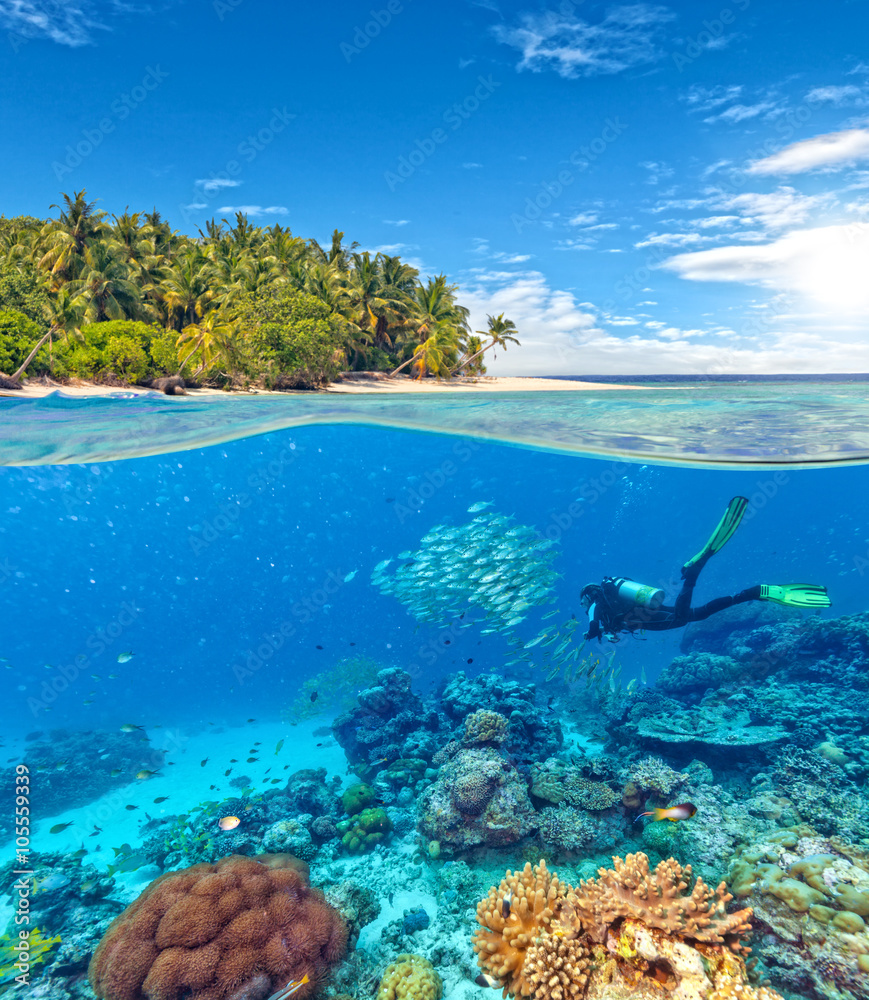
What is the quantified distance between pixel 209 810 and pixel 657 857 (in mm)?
8491

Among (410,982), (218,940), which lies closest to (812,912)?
(410,982)

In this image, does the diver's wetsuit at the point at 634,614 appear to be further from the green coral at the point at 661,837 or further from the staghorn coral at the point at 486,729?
the green coral at the point at 661,837

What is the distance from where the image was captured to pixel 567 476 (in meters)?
31.6

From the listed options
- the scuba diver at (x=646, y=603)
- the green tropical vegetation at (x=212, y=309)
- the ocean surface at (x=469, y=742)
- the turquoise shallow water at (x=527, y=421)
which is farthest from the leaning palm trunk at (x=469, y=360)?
the scuba diver at (x=646, y=603)

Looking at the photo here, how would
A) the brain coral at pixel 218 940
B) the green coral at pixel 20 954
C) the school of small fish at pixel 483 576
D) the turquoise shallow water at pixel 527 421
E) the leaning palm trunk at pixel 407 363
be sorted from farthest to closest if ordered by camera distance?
the leaning palm trunk at pixel 407 363, the turquoise shallow water at pixel 527 421, the school of small fish at pixel 483 576, the green coral at pixel 20 954, the brain coral at pixel 218 940

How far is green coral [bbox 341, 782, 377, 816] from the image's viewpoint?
8795 mm

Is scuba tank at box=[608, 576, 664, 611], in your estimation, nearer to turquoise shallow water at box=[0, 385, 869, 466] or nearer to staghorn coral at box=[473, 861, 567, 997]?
turquoise shallow water at box=[0, 385, 869, 466]

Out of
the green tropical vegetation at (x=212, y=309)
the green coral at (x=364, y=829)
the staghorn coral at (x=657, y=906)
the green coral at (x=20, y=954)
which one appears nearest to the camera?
the staghorn coral at (x=657, y=906)

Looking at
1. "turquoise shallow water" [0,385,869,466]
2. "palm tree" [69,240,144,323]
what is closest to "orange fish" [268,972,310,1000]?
"turquoise shallow water" [0,385,869,466]

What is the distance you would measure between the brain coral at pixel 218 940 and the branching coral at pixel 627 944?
6.25 feet

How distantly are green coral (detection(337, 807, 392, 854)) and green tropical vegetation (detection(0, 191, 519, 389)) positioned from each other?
1592cm

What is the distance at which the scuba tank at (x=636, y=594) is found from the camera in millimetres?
10008

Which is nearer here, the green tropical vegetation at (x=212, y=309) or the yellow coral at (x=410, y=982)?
the yellow coral at (x=410, y=982)

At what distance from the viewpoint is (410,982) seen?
5000 mm
